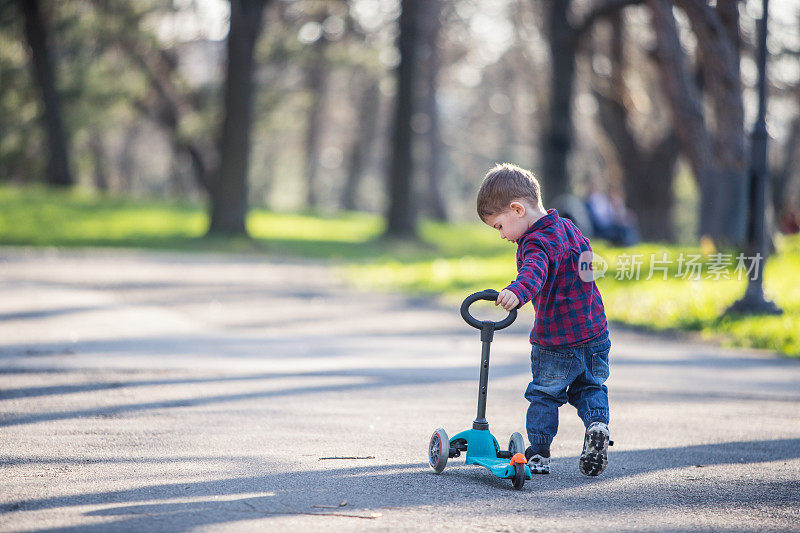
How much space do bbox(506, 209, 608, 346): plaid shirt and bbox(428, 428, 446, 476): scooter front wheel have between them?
2.09 ft

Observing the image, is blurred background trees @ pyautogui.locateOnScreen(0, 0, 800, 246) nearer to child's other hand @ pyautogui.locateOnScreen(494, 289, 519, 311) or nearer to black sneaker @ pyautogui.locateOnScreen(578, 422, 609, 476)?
black sneaker @ pyautogui.locateOnScreen(578, 422, 609, 476)

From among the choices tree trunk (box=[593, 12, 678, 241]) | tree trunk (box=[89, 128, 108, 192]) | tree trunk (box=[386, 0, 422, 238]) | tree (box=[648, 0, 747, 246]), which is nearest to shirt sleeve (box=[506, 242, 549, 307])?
tree (box=[648, 0, 747, 246])

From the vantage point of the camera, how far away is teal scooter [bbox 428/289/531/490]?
437 centimetres

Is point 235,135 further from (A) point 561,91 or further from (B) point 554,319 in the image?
(B) point 554,319

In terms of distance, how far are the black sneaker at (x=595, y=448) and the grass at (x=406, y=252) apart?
5.85m

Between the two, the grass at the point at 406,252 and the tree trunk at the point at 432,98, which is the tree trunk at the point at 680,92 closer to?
the grass at the point at 406,252

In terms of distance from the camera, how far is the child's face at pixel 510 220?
4.49 metres

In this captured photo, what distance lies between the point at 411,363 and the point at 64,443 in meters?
3.84

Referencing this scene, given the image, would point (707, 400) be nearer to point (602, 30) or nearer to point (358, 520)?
point (358, 520)

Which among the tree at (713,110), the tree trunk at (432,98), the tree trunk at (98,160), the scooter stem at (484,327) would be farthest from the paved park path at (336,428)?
the tree trunk at (98,160)

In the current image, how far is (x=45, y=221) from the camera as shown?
80.7 feet

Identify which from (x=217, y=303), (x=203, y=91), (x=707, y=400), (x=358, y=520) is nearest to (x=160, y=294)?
(x=217, y=303)

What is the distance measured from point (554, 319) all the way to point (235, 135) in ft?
64.5

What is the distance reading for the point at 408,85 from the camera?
26.0 m
